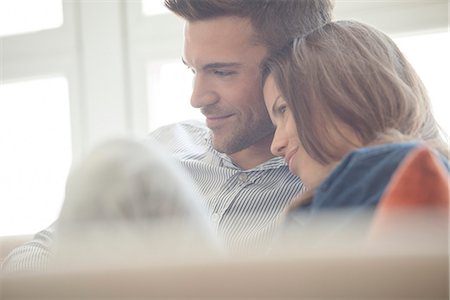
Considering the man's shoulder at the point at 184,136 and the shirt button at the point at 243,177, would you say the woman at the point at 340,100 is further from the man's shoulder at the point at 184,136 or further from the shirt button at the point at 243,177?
the man's shoulder at the point at 184,136

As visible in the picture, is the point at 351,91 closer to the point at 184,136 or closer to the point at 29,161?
the point at 184,136

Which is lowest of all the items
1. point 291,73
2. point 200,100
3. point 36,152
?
point 36,152

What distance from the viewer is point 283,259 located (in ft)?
1.08

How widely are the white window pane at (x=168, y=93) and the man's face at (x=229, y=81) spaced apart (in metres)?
0.29

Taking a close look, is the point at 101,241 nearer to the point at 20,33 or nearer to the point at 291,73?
the point at 291,73

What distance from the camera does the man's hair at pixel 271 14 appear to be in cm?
100

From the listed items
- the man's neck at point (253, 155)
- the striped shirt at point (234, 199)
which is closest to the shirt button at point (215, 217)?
the striped shirt at point (234, 199)

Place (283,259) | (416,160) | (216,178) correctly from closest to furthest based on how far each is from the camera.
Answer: (283,259) < (416,160) < (216,178)

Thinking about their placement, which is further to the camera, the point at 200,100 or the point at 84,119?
the point at 84,119

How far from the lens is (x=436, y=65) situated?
46.3 inches

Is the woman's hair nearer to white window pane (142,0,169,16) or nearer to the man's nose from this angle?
the man's nose

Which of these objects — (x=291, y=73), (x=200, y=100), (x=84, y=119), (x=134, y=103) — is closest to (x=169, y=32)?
(x=134, y=103)

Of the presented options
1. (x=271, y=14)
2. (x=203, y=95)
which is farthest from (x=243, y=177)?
(x=271, y=14)

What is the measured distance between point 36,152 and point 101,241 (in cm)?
80
